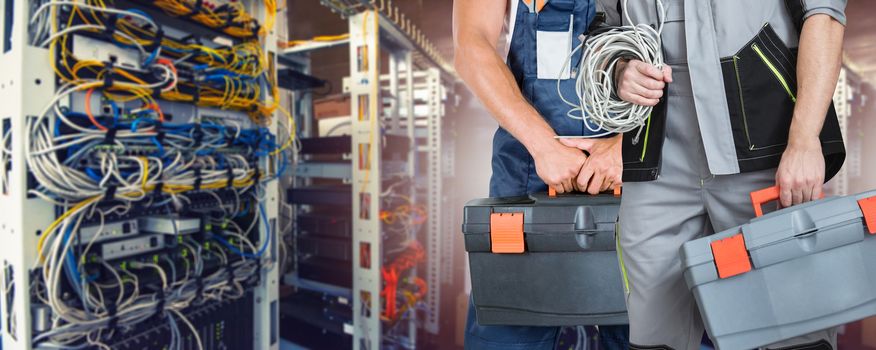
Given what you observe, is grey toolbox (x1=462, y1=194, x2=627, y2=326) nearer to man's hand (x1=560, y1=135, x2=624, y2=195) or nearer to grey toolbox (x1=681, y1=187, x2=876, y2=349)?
man's hand (x1=560, y1=135, x2=624, y2=195)

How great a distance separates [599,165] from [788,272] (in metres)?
0.36

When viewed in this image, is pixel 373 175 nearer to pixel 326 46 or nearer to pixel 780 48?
pixel 326 46

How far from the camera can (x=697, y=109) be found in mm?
865

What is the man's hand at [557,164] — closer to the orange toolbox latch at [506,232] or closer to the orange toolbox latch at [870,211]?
the orange toolbox latch at [506,232]

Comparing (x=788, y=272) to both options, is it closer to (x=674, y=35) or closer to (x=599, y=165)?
(x=599, y=165)

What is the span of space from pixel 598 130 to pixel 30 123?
149cm

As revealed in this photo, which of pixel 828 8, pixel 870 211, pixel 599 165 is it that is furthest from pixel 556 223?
pixel 828 8

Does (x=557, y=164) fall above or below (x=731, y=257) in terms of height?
above

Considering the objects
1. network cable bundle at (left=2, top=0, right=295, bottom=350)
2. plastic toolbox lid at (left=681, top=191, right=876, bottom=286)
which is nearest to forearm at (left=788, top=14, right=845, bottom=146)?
plastic toolbox lid at (left=681, top=191, right=876, bottom=286)

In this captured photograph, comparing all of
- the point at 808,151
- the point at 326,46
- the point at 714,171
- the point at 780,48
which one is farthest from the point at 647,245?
the point at 326,46

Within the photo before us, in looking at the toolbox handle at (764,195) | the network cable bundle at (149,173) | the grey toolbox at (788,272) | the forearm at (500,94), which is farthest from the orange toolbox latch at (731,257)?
the network cable bundle at (149,173)

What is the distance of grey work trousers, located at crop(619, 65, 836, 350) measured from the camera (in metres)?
0.91

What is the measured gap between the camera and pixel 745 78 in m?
0.82

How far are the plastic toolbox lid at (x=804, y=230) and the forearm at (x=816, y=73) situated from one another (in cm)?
13
